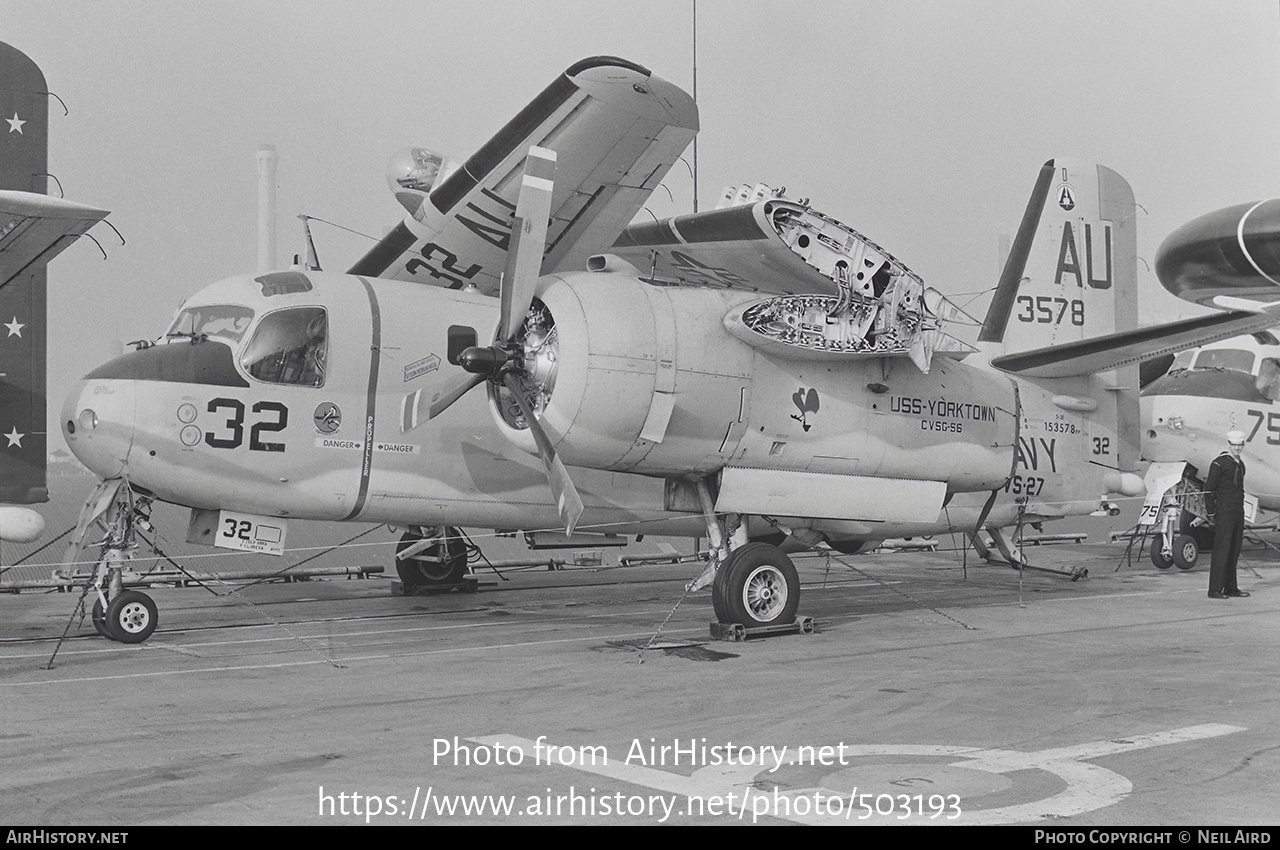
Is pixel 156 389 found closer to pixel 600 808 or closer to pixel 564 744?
pixel 564 744

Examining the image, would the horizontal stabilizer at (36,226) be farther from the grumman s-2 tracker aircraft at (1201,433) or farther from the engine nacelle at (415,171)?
the grumman s-2 tracker aircraft at (1201,433)

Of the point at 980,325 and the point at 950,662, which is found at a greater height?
the point at 980,325

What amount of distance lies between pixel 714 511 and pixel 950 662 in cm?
317

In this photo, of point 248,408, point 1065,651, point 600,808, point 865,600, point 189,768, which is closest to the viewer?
point 600,808

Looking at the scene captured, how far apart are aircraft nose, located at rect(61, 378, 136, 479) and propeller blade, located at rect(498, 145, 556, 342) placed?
142 inches

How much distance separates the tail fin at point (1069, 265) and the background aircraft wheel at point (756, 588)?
5.33m

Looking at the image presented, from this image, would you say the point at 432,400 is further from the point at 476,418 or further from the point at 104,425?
the point at 104,425

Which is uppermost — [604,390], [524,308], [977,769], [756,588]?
[524,308]

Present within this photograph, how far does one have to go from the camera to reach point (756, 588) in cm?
1253

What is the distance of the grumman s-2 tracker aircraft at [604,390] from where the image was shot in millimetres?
11867

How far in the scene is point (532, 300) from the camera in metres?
12.0

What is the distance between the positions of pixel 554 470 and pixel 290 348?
3212 mm

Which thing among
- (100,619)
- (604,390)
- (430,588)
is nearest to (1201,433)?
(430,588)
